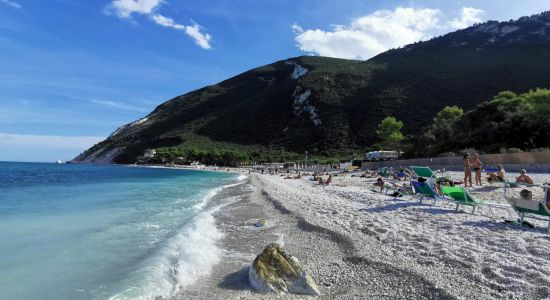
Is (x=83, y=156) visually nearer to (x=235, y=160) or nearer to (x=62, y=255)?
(x=235, y=160)

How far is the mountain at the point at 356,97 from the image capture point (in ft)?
251

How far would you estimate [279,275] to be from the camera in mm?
5344

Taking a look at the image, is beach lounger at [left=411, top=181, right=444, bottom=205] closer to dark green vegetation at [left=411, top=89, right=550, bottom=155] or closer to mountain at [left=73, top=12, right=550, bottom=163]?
dark green vegetation at [left=411, top=89, right=550, bottom=155]

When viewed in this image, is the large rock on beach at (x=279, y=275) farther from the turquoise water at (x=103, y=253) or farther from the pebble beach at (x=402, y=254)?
the turquoise water at (x=103, y=253)

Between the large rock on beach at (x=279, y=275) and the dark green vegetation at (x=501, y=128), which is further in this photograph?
the dark green vegetation at (x=501, y=128)

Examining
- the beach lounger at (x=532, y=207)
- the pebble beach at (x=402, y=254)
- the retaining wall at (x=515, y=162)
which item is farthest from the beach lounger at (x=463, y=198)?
the retaining wall at (x=515, y=162)

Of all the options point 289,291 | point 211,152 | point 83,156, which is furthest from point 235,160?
point 83,156

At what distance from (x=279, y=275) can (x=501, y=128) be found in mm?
35938

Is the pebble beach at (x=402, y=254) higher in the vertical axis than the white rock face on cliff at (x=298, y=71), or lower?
lower

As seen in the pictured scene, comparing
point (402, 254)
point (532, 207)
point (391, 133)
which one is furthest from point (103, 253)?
point (391, 133)

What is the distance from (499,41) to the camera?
102m

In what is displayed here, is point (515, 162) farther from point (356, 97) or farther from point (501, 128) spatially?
point (356, 97)

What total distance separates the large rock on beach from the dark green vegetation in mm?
30909

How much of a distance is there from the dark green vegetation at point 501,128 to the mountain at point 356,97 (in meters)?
28.1
